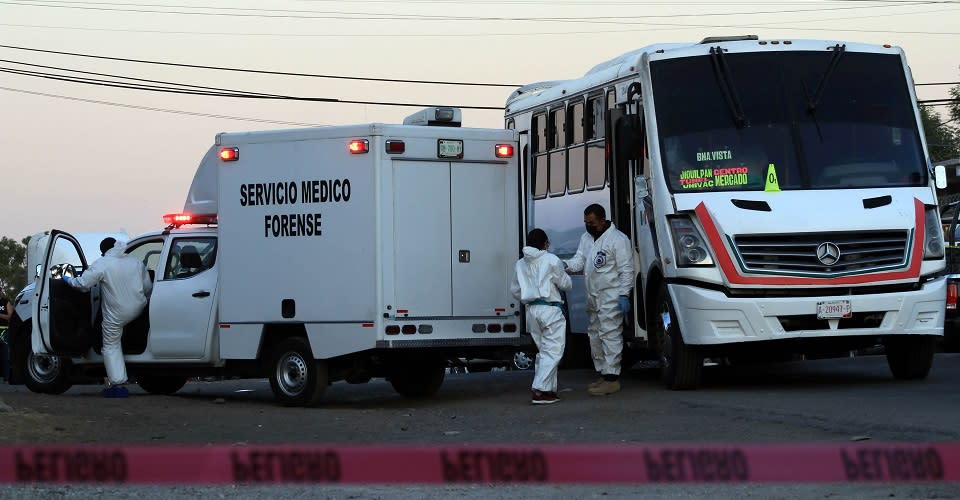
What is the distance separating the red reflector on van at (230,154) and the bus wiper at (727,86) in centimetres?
469

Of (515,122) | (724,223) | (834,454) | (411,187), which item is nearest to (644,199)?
(724,223)

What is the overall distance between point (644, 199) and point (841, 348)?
90.6 inches

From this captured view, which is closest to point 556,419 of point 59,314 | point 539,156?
point 539,156

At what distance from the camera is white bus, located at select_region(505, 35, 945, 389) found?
14.6m

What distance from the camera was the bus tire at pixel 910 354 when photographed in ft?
51.4

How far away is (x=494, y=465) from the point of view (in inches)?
265

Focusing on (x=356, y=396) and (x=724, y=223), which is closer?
(x=724, y=223)

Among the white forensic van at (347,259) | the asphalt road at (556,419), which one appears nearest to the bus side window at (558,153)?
the white forensic van at (347,259)

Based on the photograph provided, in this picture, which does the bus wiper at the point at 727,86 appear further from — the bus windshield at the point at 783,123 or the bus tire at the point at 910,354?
the bus tire at the point at 910,354

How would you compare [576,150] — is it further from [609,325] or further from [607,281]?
[609,325]

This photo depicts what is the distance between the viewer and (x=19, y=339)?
18438 millimetres

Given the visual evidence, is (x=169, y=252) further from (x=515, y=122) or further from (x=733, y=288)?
(x=733, y=288)

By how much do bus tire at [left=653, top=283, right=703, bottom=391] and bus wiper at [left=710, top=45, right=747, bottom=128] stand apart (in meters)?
1.69

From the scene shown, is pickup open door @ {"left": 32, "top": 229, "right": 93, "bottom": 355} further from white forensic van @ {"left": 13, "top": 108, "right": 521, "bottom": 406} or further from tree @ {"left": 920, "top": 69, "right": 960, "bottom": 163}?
tree @ {"left": 920, "top": 69, "right": 960, "bottom": 163}
